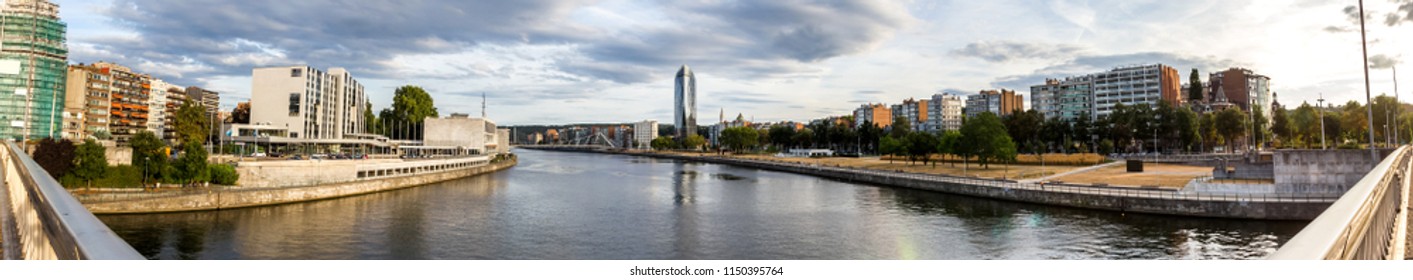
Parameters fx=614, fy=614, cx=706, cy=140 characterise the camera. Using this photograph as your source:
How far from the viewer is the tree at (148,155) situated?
2427cm

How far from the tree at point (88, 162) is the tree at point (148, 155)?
1.16m

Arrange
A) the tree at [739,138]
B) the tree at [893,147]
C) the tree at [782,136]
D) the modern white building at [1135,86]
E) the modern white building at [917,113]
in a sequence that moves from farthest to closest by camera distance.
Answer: the modern white building at [917,113] → the tree at [739,138] → the tree at [782,136] → the modern white building at [1135,86] → the tree at [893,147]

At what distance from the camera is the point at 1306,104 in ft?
157

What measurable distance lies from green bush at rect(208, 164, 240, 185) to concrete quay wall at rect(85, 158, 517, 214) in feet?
6.41

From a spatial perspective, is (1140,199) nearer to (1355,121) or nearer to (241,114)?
(1355,121)

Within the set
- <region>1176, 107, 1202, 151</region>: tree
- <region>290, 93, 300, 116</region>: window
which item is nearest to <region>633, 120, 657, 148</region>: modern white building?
Result: <region>290, 93, 300, 116</region>: window

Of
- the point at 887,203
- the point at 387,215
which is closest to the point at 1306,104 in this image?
the point at 887,203

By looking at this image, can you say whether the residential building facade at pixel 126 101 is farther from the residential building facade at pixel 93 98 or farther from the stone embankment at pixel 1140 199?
the stone embankment at pixel 1140 199

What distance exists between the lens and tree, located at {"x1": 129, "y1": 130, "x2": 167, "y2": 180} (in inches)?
955

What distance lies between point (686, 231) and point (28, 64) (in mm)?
18392

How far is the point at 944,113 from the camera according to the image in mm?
109688

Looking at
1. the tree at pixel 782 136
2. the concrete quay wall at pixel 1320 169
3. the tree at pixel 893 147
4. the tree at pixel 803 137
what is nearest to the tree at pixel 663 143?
the tree at pixel 782 136

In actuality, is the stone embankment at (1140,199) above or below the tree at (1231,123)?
below
